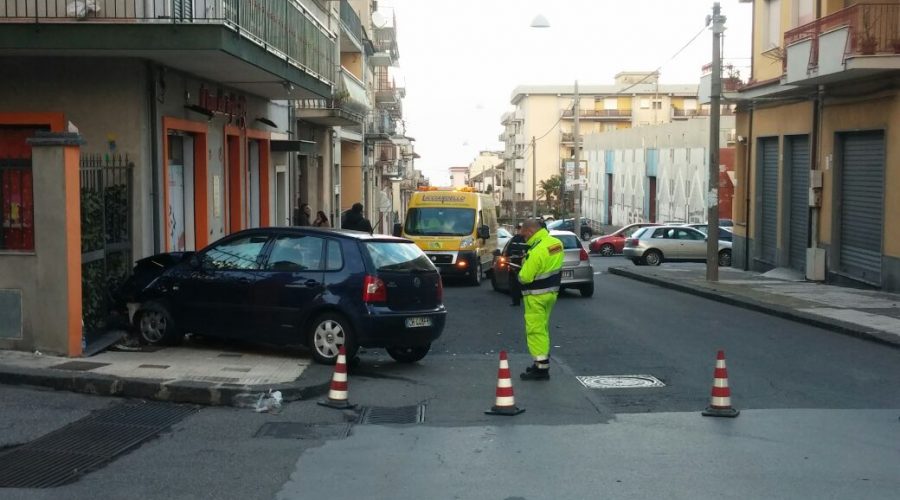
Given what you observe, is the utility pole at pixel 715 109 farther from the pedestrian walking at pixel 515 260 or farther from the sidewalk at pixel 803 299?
the pedestrian walking at pixel 515 260

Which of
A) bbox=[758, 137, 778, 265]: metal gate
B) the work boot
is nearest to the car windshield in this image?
bbox=[758, 137, 778, 265]: metal gate

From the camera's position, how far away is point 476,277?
25.9 metres

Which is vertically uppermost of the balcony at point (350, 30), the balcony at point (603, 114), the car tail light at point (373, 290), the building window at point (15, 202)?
the balcony at point (603, 114)

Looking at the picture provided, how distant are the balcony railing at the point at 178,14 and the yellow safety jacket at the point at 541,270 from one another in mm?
5508

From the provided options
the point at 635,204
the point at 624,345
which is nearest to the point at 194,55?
the point at 624,345

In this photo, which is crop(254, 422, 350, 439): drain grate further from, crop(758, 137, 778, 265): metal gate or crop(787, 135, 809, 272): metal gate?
crop(758, 137, 778, 265): metal gate

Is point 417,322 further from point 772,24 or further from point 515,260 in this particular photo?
point 772,24

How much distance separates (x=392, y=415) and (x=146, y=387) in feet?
7.76

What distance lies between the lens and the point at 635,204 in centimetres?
6812

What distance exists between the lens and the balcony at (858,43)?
20.2 metres

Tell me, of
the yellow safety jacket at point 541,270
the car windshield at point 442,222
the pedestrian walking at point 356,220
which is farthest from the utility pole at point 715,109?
the yellow safety jacket at point 541,270

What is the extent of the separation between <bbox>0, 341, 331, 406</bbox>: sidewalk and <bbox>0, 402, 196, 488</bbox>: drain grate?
9.6 inches

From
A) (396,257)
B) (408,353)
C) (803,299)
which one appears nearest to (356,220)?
(803,299)

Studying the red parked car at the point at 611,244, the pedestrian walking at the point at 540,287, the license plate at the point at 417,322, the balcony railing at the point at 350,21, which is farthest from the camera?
the red parked car at the point at 611,244
